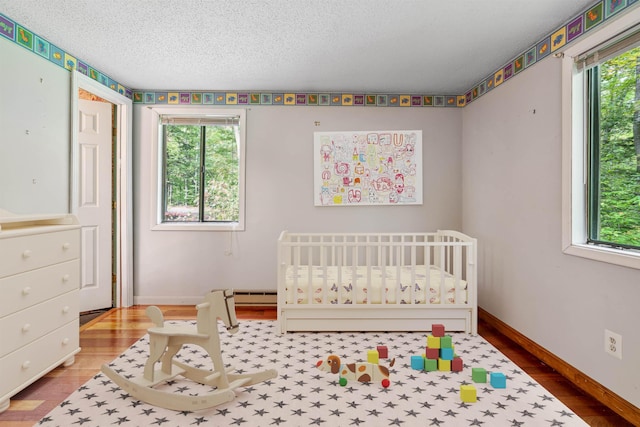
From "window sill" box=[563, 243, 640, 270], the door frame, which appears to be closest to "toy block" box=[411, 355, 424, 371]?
"window sill" box=[563, 243, 640, 270]

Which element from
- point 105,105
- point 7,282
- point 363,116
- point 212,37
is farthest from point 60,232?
point 363,116

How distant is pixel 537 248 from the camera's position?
8.48 feet

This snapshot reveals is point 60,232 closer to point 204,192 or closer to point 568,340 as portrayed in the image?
point 204,192

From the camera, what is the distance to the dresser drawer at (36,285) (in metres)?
1.86

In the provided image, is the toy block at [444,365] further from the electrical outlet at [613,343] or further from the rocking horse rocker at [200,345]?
the rocking horse rocker at [200,345]

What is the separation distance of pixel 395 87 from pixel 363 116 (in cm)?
40

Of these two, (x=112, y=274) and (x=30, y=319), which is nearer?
(x=30, y=319)

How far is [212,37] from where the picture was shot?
2498 mm

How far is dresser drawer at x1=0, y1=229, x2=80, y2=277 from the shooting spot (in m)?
1.85

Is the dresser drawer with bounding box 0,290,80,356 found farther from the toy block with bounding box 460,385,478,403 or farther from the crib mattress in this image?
the toy block with bounding box 460,385,478,403

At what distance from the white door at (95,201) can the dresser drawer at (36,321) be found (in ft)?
4.04

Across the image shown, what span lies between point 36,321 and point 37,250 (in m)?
0.37

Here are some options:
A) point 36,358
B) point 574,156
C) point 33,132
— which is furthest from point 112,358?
→ point 574,156

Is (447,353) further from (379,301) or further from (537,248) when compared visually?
(537,248)
